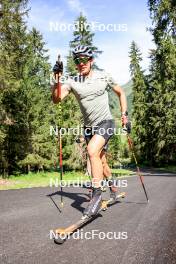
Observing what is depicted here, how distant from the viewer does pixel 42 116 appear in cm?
3588

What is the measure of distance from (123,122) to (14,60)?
16341 mm

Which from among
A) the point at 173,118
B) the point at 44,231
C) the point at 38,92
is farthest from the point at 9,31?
the point at 173,118

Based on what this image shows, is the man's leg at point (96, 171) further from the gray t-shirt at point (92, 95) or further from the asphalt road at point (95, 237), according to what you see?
the gray t-shirt at point (92, 95)

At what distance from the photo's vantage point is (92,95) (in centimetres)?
571

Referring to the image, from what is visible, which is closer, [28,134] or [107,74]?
[107,74]

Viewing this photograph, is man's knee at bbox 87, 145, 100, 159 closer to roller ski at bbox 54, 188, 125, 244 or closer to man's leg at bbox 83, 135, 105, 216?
man's leg at bbox 83, 135, 105, 216

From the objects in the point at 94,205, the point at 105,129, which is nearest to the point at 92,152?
the point at 105,129

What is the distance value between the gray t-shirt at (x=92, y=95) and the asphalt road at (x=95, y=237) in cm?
169

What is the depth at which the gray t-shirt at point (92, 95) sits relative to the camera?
18.7 ft

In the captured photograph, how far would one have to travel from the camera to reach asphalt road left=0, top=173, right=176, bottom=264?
343cm

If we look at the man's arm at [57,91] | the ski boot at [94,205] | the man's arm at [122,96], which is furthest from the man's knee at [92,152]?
the man's arm at [122,96]

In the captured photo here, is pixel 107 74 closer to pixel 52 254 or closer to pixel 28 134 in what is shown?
pixel 52 254

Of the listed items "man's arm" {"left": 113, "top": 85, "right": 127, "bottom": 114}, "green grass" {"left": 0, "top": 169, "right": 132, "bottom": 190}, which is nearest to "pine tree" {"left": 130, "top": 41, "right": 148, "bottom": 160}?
"green grass" {"left": 0, "top": 169, "right": 132, "bottom": 190}

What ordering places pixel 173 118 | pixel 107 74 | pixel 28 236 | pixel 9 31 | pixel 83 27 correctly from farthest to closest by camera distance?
pixel 173 118
pixel 83 27
pixel 9 31
pixel 107 74
pixel 28 236
